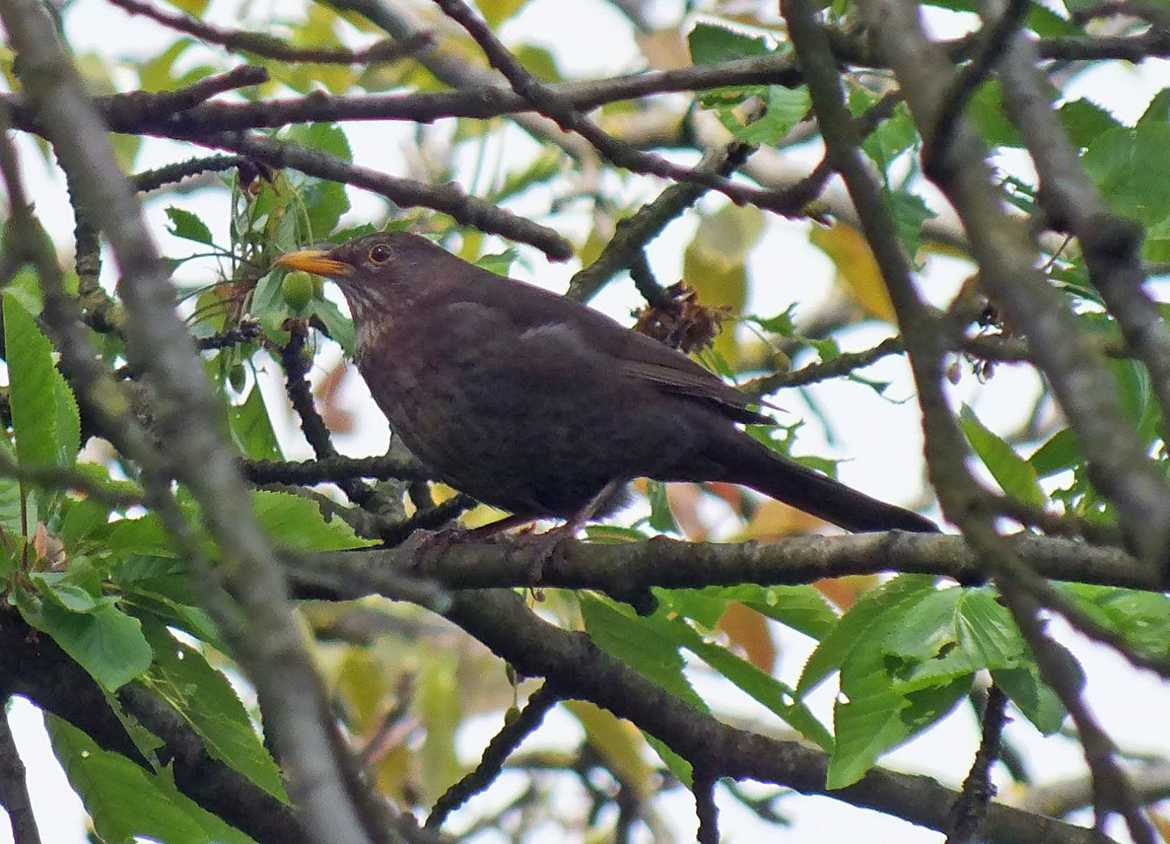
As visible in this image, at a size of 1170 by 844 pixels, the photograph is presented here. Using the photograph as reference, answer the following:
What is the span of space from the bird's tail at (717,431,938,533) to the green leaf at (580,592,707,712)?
106 cm

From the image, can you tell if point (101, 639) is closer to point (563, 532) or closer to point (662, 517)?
point (563, 532)

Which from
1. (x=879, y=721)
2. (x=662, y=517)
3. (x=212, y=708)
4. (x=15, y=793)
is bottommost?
(x=15, y=793)

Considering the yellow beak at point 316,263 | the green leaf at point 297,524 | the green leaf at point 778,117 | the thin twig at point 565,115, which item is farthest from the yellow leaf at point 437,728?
the thin twig at point 565,115

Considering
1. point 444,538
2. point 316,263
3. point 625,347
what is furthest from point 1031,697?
point 316,263

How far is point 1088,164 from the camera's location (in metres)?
4.37

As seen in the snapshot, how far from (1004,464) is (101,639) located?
237 cm

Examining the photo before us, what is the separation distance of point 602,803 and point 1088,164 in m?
4.77

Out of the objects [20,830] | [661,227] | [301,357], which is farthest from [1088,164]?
[20,830]

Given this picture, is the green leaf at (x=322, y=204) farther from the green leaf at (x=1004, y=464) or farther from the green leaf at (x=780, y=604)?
the green leaf at (x=1004, y=464)

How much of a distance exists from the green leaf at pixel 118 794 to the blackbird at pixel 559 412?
183 cm

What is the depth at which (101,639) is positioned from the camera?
155 inches

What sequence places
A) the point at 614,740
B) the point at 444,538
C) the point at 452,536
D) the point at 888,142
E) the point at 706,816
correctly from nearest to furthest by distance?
the point at 888,142 → the point at 706,816 → the point at 444,538 → the point at 452,536 → the point at 614,740

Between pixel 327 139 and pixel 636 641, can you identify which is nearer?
pixel 636 641

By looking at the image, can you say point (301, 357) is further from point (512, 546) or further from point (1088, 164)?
point (1088, 164)
